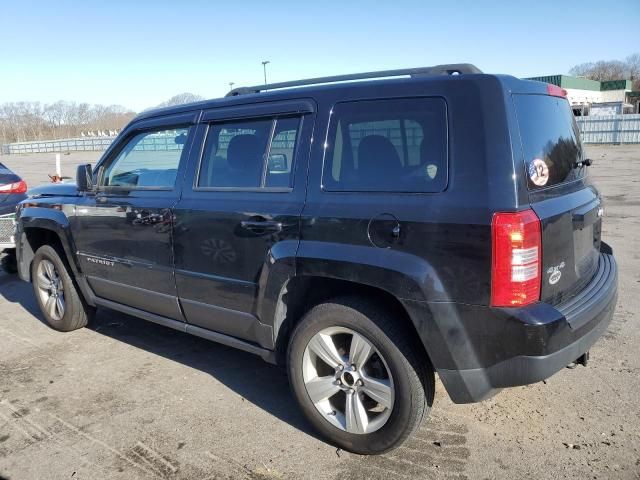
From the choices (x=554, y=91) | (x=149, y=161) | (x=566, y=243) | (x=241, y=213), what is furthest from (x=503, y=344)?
(x=149, y=161)

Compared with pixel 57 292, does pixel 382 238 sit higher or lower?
higher

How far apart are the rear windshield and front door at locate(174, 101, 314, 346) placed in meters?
1.16

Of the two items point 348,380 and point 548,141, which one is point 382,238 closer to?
point 348,380

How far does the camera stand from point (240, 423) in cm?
331

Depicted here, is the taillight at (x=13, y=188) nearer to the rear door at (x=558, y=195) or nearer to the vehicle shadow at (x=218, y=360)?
the vehicle shadow at (x=218, y=360)

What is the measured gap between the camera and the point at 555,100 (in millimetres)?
3053

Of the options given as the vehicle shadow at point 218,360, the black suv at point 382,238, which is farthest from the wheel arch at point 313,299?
the vehicle shadow at point 218,360

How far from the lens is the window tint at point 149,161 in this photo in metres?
3.83

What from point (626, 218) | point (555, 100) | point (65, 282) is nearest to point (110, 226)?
point (65, 282)

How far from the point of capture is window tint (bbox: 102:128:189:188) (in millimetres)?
3834

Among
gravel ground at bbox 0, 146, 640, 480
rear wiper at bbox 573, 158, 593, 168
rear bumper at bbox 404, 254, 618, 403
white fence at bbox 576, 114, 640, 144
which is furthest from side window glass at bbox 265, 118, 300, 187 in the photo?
white fence at bbox 576, 114, 640, 144

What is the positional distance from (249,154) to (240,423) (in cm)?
168

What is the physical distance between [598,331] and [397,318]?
3.45 ft

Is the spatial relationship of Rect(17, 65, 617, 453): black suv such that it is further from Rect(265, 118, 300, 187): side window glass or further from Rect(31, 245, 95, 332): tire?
Rect(31, 245, 95, 332): tire
